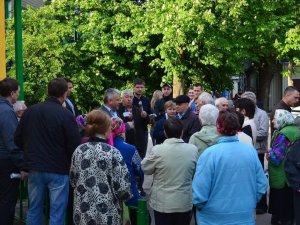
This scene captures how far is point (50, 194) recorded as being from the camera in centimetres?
640

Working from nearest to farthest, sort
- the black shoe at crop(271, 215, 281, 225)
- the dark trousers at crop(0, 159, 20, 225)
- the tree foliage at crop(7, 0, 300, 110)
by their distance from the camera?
1. the dark trousers at crop(0, 159, 20, 225)
2. the black shoe at crop(271, 215, 281, 225)
3. the tree foliage at crop(7, 0, 300, 110)

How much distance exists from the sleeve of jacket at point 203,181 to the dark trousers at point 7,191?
2583mm

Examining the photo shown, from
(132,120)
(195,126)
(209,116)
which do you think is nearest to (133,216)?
(209,116)

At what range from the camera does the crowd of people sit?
5.17m

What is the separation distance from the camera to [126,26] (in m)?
21.6

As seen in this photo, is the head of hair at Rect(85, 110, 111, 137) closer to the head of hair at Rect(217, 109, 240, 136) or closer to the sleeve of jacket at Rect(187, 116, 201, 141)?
the head of hair at Rect(217, 109, 240, 136)

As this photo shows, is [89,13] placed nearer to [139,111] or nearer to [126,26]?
[126,26]

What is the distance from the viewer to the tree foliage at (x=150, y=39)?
20.4 metres

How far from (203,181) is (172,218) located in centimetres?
117

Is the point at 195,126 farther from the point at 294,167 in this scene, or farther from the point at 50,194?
the point at 50,194

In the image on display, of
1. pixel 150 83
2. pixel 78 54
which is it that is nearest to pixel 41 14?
pixel 78 54

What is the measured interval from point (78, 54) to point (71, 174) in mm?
16452

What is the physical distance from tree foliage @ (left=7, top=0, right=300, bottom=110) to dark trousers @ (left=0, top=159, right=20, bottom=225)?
12388 millimetres

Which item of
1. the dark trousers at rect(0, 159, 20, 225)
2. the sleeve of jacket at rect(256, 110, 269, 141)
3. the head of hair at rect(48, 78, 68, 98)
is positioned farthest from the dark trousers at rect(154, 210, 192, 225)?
the sleeve of jacket at rect(256, 110, 269, 141)
